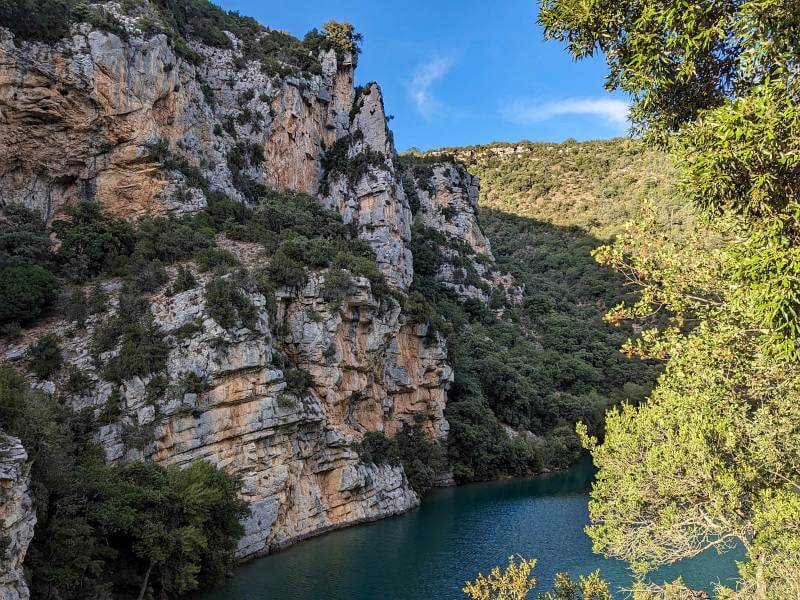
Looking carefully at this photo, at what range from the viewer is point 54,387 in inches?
938

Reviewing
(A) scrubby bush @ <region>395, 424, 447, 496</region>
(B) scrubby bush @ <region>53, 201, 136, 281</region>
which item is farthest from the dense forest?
(B) scrubby bush @ <region>53, 201, 136, 281</region>

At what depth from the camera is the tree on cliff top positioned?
5.59 meters

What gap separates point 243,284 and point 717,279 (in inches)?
981

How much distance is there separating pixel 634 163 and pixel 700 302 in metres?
108

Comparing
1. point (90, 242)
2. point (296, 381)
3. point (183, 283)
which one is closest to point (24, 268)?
point (90, 242)

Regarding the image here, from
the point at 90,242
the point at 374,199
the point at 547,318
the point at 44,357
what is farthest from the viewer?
the point at 547,318

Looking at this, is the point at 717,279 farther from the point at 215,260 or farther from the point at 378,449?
the point at 378,449

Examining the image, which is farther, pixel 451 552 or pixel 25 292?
pixel 25 292

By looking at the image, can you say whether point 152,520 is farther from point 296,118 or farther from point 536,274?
point 536,274

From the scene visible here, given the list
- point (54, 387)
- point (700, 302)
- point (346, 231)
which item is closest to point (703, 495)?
point (700, 302)

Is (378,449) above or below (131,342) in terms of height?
below

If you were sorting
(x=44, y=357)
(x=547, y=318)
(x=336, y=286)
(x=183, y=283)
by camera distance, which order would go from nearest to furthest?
(x=44, y=357)
(x=183, y=283)
(x=336, y=286)
(x=547, y=318)

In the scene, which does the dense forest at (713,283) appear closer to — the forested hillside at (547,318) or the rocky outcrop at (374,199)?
the forested hillside at (547,318)

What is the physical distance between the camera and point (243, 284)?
2884 cm
